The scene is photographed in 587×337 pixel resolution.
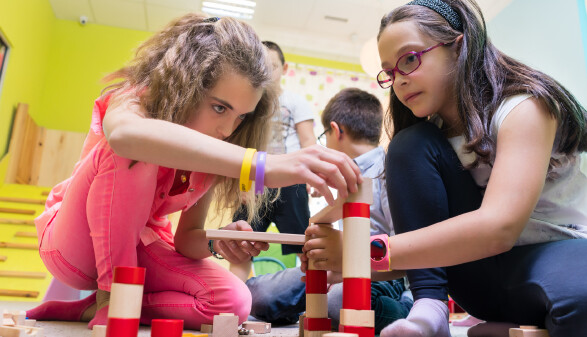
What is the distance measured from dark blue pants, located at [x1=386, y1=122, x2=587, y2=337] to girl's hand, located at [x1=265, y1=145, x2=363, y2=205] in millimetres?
262

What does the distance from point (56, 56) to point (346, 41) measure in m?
2.82

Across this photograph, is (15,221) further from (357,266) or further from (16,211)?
(357,266)

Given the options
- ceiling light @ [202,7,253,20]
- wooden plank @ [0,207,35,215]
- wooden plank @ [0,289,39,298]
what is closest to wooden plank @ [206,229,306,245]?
wooden plank @ [0,289,39,298]

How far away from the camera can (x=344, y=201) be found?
0.70 m

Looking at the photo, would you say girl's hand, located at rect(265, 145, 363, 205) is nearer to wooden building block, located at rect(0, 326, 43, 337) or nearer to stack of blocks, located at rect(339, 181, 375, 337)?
stack of blocks, located at rect(339, 181, 375, 337)

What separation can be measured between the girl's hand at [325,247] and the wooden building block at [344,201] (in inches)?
0.6

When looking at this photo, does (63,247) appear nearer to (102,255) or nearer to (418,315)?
(102,255)

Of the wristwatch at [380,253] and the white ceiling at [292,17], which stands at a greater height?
the white ceiling at [292,17]

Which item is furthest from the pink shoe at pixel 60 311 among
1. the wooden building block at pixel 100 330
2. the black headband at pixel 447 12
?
the black headband at pixel 447 12

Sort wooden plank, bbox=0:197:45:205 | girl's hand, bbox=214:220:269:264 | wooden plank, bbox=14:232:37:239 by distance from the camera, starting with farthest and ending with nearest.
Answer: wooden plank, bbox=0:197:45:205
wooden plank, bbox=14:232:37:239
girl's hand, bbox=214:220:269:264

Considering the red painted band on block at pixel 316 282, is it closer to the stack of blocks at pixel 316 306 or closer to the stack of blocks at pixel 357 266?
the stack of blocks at pixel 316 306

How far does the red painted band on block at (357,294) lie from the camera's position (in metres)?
0.65

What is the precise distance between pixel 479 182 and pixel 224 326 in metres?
0.57

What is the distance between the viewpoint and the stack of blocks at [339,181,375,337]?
2.10ft
